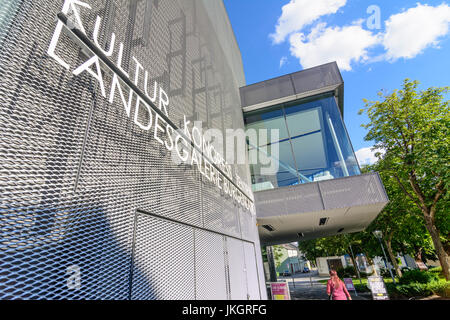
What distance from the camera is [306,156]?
30.2 feet

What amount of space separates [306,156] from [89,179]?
842 centimetres

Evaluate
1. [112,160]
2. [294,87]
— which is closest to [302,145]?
[294,87]

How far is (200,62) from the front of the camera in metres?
5.86

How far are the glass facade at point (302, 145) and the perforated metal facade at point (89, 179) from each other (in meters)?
5.79

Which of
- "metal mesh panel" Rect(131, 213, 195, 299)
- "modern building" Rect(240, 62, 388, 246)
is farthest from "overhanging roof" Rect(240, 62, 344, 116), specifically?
"metal mesh panel" Rect(131, 213, 195, 299)

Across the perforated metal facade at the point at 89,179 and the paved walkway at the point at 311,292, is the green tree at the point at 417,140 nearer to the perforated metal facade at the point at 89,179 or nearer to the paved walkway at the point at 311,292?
the paved walkway at the point at 311,292

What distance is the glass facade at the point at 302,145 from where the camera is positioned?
8703 mm

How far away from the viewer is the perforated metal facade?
1.53m

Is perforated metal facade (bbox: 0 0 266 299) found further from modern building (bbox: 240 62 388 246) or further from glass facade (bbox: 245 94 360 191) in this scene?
glass facade (bbox: 245 94 360 191)

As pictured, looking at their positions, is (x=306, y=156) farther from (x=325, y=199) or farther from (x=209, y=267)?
(x=209, y=267)

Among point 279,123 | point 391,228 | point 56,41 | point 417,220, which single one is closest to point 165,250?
point 56,41

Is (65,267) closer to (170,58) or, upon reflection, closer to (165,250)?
(165,250)

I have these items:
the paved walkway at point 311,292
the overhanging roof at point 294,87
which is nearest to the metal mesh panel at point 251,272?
the overhanging roof at point 294,87

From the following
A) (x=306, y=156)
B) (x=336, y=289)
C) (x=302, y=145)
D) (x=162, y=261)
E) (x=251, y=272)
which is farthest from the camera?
(x=302, y=145)
